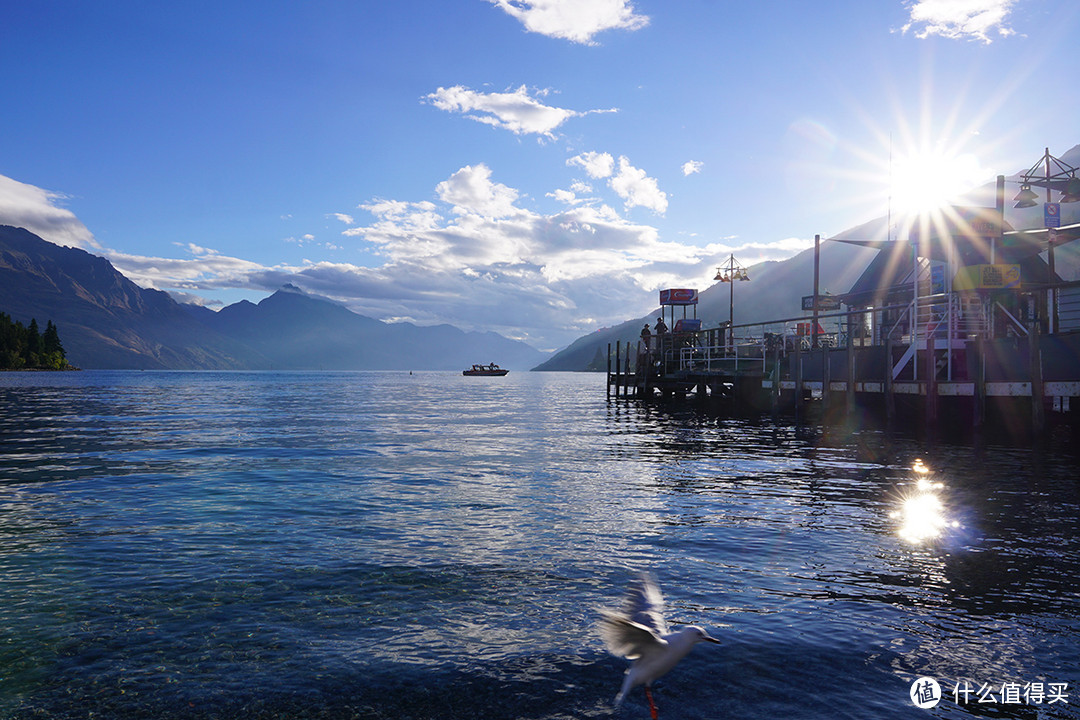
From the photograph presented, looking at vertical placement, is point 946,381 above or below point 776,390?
above

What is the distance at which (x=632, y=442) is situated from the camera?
2578 centimetres

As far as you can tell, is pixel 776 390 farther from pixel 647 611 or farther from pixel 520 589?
pixel 647 611

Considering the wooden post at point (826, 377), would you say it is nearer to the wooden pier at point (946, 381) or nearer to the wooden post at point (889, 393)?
the wooden pier at point (946, 381)

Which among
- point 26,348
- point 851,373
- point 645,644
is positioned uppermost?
point 26,348

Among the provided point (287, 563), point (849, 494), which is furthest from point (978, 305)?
point (287, 563)

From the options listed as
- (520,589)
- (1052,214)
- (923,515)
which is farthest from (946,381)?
(520,589)

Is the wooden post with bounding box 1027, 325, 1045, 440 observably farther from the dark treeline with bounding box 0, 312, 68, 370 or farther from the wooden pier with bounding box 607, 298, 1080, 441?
the dark treeline with bounding box 0, 312, 68, 370

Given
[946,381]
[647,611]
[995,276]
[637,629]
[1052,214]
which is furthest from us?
[1052,214]

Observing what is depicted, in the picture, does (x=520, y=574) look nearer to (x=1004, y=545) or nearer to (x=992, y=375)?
(x=1004, y=545)

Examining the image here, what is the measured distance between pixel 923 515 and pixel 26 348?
199 meters

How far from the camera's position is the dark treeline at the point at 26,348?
15275 centimetres

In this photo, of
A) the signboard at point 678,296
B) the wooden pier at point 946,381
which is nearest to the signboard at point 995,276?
the wooden pier at point 946,381

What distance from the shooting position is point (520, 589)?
7.82 meters

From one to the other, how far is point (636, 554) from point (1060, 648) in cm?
478
